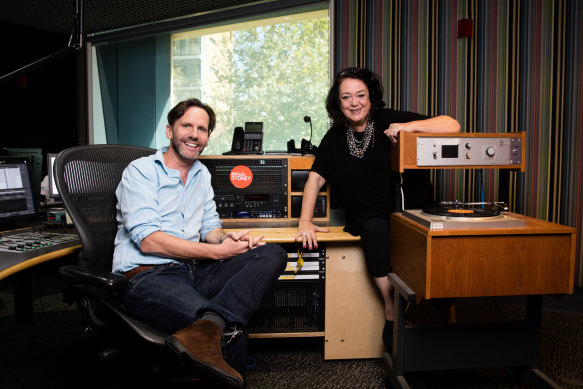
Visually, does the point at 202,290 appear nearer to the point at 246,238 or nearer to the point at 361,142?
the point at 246,238

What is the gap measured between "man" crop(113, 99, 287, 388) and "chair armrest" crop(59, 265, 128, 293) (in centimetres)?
18

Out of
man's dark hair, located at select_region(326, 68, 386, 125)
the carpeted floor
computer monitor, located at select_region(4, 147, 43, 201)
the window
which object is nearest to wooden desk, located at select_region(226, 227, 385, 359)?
the carpeted floor

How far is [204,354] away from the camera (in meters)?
1.16

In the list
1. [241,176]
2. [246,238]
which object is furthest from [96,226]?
[241,176]

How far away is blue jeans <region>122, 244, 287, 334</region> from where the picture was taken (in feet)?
4.27

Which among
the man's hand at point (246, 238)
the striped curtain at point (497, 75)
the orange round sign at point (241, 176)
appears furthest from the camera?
the striped curtain at point (497, 75)

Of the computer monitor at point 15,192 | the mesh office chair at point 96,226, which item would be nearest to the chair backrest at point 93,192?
the mesh office chair at point 96,226

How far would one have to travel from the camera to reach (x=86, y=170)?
1.51 meters

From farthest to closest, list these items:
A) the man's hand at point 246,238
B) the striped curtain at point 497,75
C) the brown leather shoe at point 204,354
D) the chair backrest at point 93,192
→ the striped curtain at point 497,75, the man's hand at point 246,238, the chair backrest at point 93,192, the brown leather shoe at point 204,354

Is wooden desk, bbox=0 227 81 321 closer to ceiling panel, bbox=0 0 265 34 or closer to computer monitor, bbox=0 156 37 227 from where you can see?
computer monitor, bbox=0 156 37 227

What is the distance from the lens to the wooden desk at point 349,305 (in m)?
2.01

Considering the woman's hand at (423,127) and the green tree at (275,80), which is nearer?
the woman's hand at (423,127)

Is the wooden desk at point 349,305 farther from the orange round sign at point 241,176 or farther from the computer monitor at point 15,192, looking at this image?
the computer monitor at point 15,192

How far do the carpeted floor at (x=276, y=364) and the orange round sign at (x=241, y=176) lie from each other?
903 millimetres
